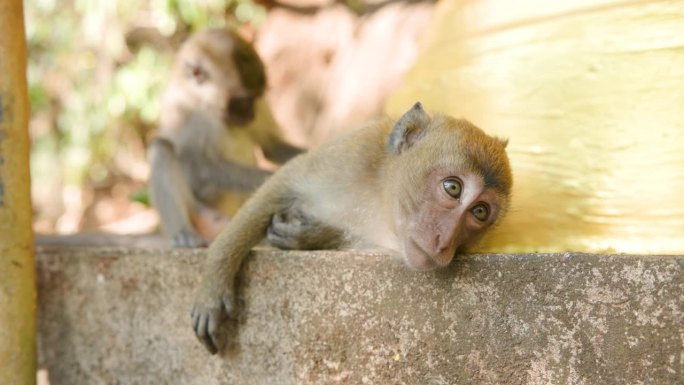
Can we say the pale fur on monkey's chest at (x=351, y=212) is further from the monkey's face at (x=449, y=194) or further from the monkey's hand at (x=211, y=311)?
the monkey's hand at (x=211, y=311)

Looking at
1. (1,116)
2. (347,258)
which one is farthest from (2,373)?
(347,258)

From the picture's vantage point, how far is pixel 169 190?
16.3ft

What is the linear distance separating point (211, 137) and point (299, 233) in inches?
95.3

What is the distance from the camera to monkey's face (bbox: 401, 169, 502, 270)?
2303 millimetres

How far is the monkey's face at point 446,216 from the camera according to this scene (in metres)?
2.30

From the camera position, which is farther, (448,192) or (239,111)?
(239,111)

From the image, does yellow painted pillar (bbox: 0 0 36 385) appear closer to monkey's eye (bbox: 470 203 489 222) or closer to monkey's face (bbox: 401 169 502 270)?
monkey's face (bbox: 401 169 502 270)

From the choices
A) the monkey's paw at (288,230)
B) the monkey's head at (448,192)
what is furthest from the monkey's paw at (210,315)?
the monkey's head at (448,192)

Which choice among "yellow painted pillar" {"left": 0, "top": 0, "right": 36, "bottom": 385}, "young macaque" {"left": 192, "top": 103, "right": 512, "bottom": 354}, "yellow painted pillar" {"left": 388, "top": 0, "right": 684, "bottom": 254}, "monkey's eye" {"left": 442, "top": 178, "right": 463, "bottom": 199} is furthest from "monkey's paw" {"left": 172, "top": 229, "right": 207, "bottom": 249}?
"monkey's eye" {"left": 442, "top": 178, "right": 463, "bottom": 199}

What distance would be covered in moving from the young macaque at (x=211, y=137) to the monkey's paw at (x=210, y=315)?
2.05 m

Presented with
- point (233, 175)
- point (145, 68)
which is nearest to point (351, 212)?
point (233, 175)

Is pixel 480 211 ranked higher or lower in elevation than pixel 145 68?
higher

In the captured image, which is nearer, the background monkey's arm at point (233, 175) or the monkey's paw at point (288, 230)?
the monkey's paw at point (288, 230)

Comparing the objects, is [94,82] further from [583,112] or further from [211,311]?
[583,112]
